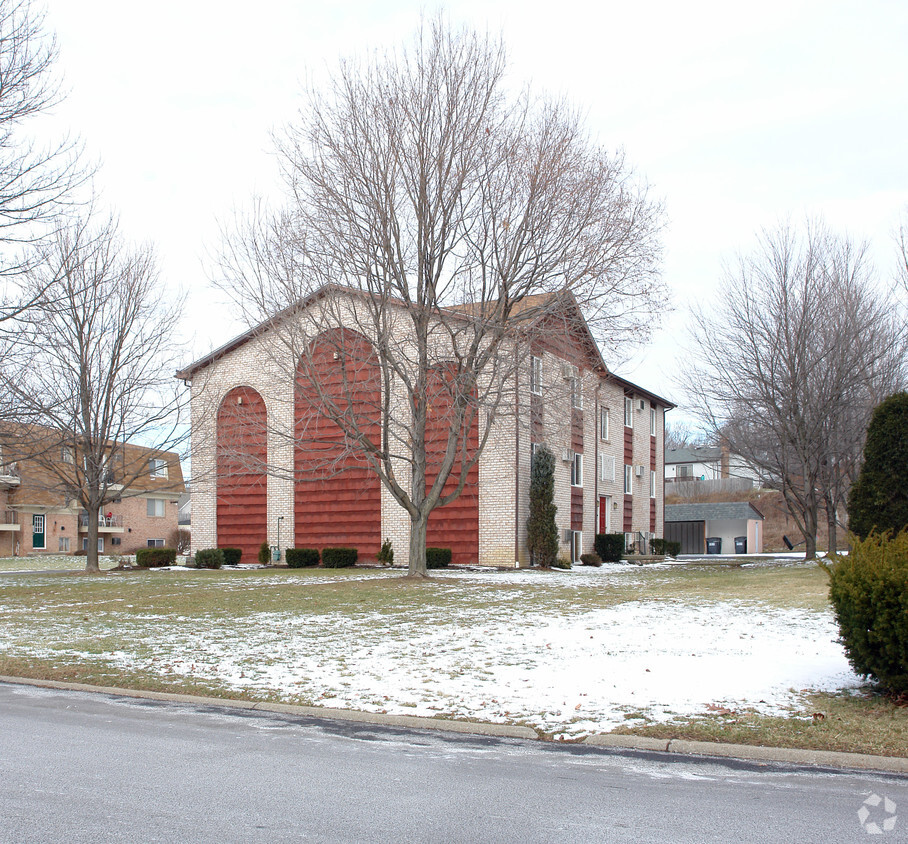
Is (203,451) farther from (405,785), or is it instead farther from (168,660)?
(405,785)

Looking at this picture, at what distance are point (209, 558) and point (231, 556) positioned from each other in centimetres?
151

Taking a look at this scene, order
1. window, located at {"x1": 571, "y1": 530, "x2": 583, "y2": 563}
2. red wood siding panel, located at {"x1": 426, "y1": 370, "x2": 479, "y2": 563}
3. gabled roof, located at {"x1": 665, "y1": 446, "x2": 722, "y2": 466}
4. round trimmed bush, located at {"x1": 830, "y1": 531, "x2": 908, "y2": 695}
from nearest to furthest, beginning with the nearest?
round trimmed bush, located at {"x1": 830, "y1": 531, "x2": 908, "y2": 695} < red wood siding panel, located at {"x1": 426, "y1": 370, "x2": 479, "y2": 563} < window, located at {"x1": 571, "y1": 530, "x2": 583, "y2": 563} < gabled roof, located at {"x1": 665, "y1": 446, "x2": 722, "y2": 466}

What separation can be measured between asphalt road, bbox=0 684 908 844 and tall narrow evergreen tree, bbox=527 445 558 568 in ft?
71.7

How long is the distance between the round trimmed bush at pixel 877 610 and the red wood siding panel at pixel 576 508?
25415mm

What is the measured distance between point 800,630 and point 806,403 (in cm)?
1896

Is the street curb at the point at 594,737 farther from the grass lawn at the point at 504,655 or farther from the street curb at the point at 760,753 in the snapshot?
the grass lawn at the point at 504,655

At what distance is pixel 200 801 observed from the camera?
18.0 feet

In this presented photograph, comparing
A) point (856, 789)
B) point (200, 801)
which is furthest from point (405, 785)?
point (856, 789)

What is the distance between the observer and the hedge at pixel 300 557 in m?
31.7

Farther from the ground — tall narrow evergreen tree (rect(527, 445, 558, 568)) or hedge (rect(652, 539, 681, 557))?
tall narrow evergreen tree (rect(527, 445, 558, 568))

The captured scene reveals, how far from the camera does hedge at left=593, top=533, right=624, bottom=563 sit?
36.1 m

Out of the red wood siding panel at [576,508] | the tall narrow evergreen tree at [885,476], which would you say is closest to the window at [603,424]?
the red wood siding panel at [576,508]

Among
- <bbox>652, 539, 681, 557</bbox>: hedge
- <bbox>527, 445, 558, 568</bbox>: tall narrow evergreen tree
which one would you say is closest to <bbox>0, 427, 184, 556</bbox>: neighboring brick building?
<bbox>527, 445, 558, 568</bbox>: tall narrow evergreen tree

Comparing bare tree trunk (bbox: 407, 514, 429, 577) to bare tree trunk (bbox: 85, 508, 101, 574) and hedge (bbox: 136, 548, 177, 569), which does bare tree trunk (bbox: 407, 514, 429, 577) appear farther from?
hedge (bbox: 136, 548, 177, 569)
